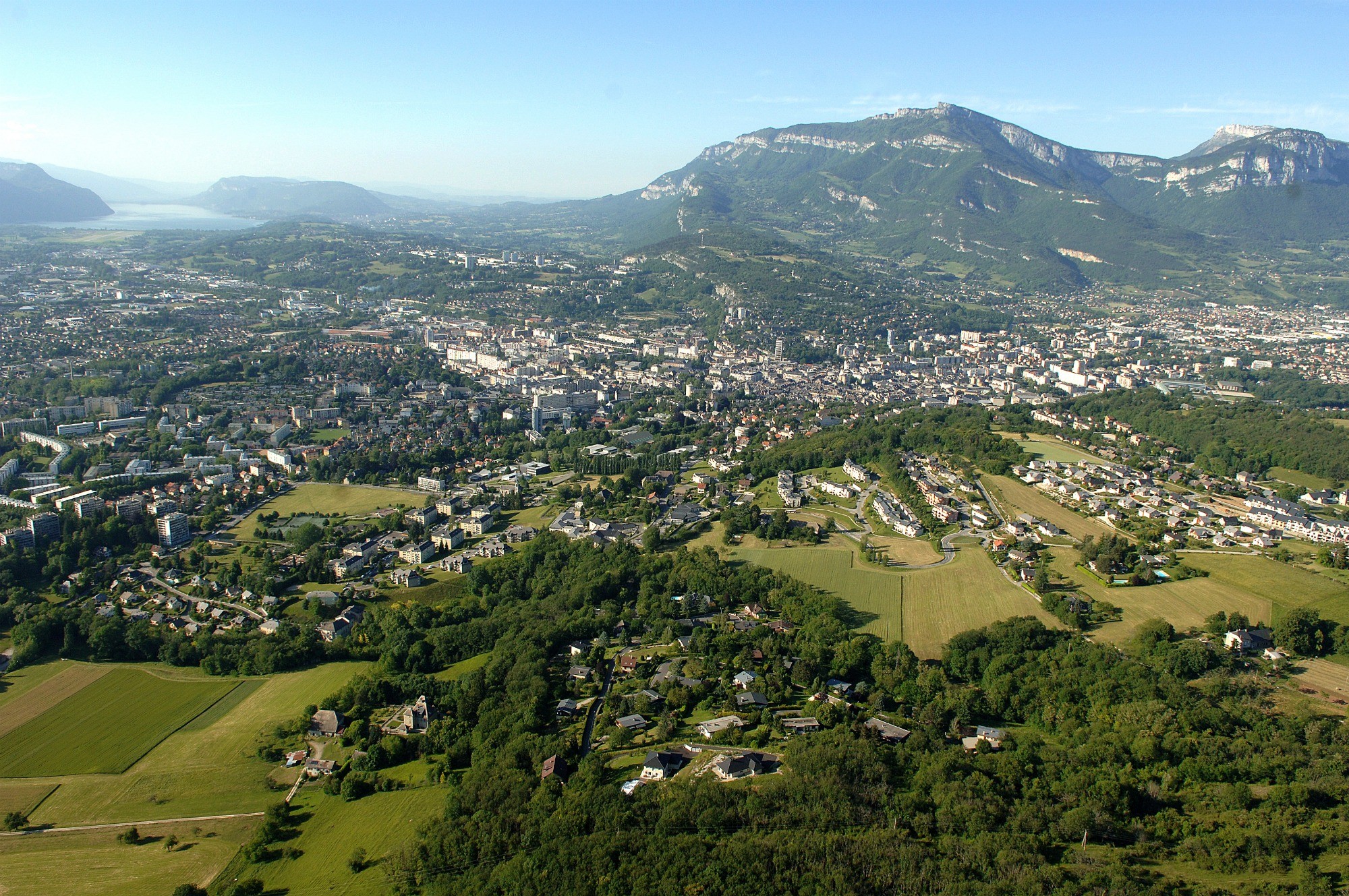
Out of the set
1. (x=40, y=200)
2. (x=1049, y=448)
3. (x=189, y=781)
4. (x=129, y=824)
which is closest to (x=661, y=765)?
(x=189, y=781)

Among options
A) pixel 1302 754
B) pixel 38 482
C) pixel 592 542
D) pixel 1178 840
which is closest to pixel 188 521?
pixel 38 482

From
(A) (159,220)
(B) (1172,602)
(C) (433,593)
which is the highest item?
(A) (159,220)

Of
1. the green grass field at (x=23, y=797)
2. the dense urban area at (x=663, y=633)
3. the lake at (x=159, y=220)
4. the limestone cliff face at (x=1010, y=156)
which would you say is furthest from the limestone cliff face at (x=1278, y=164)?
the lake at (x=159, y=220)

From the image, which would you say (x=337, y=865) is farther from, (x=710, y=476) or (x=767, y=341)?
(x=767, y=341)

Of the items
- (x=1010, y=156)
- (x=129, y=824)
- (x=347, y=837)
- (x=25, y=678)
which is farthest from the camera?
(x=1010, y=156)

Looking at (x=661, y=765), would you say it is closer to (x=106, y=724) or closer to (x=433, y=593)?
(x=433, y=593)

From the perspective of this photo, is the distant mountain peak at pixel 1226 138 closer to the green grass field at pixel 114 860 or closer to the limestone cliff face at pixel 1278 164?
the limestone cliff face at pixel 1278 164

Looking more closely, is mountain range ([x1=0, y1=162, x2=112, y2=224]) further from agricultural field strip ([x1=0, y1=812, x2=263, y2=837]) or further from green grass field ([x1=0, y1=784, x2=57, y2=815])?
agricultural field strip ([x1=0, y1=812, x2=263, y2=837])
